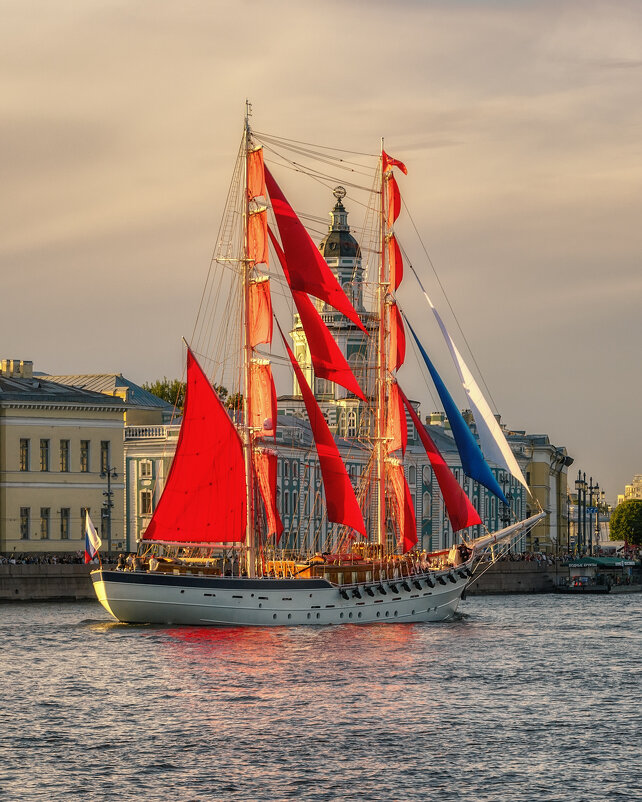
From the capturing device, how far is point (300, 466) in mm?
104500

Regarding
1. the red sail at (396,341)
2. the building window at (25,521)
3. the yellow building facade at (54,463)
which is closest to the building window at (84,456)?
the yellow building facade at (54,463)

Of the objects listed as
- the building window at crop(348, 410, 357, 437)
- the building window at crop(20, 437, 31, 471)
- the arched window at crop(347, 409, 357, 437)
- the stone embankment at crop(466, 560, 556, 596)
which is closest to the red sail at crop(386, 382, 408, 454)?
the stone embankment at crop(466, 560, 556, 596)

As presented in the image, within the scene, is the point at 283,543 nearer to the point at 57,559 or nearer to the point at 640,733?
the point at 57,559

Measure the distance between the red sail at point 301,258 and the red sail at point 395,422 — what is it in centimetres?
565

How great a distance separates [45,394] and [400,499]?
24.7 metres

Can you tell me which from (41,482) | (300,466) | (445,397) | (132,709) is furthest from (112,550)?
(132,709)

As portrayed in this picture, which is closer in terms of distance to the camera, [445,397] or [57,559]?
[445,397]

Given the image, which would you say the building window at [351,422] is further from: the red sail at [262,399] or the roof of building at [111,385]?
the red sail at [262,399]

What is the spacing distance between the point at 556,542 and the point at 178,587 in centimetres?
11162

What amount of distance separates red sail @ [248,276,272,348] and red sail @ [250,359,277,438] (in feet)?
2.45

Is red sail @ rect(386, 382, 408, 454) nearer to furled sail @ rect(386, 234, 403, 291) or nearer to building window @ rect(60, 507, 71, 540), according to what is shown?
furled sail @ rect(386, 234, 403, 291)

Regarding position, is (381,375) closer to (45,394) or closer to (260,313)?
(260,313)

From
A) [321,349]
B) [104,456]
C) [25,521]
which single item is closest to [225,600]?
[321,349]

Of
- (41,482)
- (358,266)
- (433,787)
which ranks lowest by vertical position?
(433,787)
